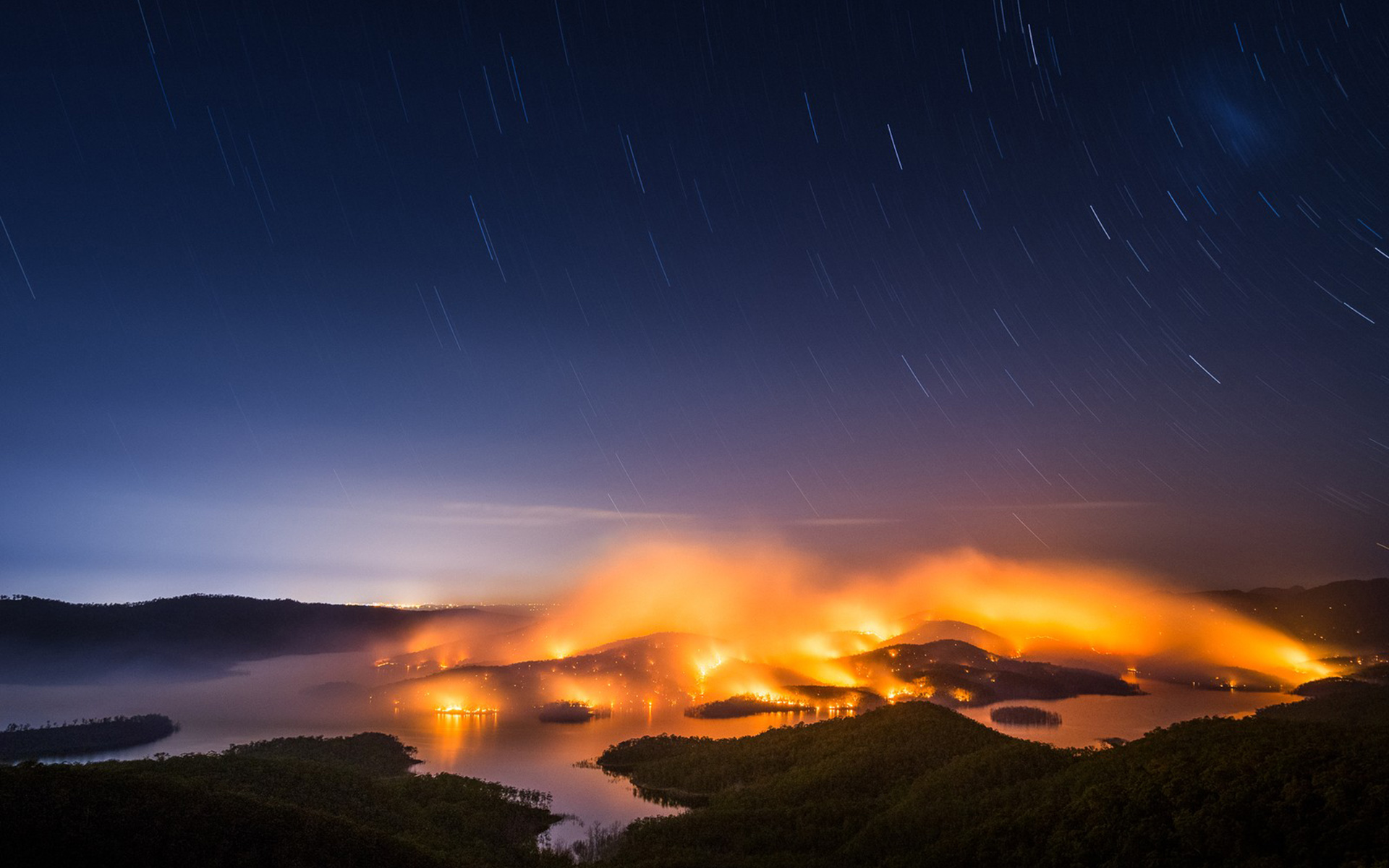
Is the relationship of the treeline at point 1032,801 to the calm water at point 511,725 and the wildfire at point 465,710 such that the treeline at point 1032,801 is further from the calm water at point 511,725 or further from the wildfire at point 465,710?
the wildfire at point 465,710

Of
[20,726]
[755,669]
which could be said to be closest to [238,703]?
[20,726]

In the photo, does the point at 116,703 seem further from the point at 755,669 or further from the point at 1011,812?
the point at 1011,812

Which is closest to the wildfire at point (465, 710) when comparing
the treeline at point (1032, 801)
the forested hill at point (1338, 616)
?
→ the treeline at point (1032, 801)

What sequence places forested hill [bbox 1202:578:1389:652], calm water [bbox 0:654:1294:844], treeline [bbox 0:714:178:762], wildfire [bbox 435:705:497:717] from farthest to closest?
forested hill [bbox 1202:578:1389:652] < wildfire [bbox 435:705:497:717] < treeline [bbox 0:714:178:762] < calm water [bbox 0:654:1294:844]

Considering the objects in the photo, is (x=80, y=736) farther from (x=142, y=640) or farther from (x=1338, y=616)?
(x=1338, y=616)

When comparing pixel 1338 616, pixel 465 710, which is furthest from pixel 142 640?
pixel 1338 616

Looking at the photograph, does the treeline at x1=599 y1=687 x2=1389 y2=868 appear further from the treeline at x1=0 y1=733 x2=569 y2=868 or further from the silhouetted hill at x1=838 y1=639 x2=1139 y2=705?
the silhouetted hill at x1=838 y1=639 x2=1139 y2=705

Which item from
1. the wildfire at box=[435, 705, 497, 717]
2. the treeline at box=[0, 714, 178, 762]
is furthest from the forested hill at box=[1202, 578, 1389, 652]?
the treeline at box=[0, 714, 178, 762]
